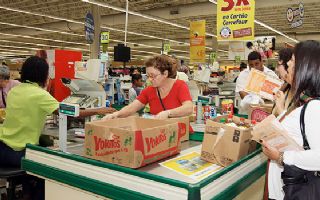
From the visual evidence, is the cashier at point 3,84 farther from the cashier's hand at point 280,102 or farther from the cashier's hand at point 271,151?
→ the cashier's hand at point 271,151

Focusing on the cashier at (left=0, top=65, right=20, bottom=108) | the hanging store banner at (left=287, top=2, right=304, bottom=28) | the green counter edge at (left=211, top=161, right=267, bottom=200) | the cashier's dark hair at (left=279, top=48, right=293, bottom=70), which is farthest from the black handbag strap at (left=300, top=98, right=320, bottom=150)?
the hanging store banner at (left=287, top=2, right=304, bottom=28)

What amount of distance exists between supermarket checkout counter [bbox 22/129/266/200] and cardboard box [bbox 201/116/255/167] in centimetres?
8

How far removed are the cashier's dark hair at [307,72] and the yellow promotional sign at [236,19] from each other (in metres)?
6.70

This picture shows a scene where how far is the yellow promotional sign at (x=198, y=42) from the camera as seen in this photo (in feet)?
43.1

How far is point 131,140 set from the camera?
1849mm

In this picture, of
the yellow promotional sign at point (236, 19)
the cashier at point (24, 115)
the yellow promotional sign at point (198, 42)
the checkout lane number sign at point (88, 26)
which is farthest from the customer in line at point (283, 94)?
the yellow promotional sign at point (198, 42)

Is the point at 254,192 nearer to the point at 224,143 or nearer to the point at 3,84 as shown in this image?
the point at 224,143

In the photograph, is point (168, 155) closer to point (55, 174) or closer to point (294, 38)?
point (55, 174)

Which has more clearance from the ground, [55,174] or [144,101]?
[144,101]

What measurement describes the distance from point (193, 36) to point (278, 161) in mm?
11756

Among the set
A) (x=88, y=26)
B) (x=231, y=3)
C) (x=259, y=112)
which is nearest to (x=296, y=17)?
(x=231, y=3)

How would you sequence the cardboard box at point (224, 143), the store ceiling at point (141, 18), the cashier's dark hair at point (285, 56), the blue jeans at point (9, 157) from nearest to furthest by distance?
1. the cardboard box at point (224, 143)
2. the cashier's dark hair at point (285, 56)
3. the blue jeans at point (9, 157)
4. the store ceiling at point (141, 18)

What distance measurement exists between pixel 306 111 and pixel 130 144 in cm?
98

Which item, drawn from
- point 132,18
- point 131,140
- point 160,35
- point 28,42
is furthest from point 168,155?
point 28,42
